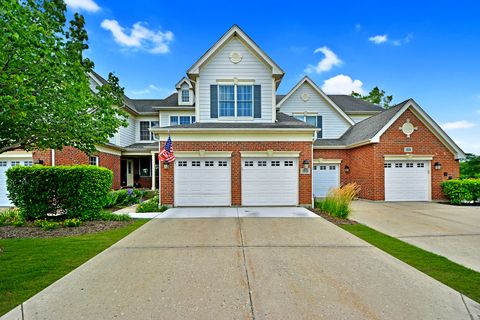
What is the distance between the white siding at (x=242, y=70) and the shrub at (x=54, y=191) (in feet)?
24.1

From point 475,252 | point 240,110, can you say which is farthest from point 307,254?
point 240,110

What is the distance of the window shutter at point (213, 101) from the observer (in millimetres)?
12609

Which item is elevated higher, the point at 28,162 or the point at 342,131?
the point at 342,131

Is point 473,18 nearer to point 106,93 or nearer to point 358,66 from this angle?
point 358,66

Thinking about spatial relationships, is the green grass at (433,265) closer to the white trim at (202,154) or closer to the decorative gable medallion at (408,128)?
the white trim at (202,154)

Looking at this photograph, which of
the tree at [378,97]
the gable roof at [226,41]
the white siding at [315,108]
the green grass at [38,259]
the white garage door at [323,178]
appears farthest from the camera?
the tree at [378,97]

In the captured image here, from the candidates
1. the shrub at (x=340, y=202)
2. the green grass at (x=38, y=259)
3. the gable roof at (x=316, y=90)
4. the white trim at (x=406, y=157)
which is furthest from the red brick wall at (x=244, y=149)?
the gable roof at (x=316, y=90)

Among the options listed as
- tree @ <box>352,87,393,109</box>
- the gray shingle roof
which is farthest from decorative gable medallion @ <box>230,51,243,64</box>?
tree @ <box>352,87,393,109</box>

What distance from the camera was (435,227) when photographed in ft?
25.1

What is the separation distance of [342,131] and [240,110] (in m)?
9.60

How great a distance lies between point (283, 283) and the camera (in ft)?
12.5

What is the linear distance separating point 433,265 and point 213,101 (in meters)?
10.9

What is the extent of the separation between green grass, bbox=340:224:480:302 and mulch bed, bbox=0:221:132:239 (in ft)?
25.8

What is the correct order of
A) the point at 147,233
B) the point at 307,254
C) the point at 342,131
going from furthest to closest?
the point at 342,131
the point at 147,233
the point at 307,254
